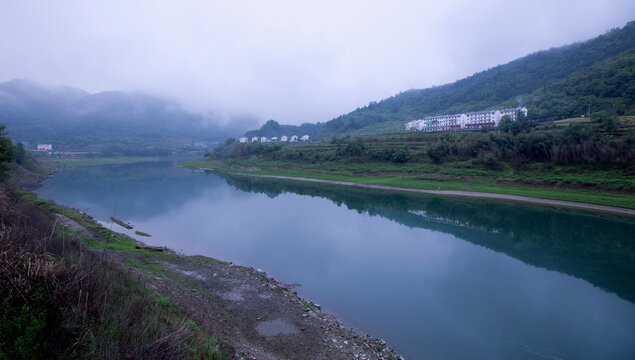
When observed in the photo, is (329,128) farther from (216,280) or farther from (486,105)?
(216,280)

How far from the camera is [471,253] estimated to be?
559 inches

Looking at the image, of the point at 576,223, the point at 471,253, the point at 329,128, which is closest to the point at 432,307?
the point at 471,253

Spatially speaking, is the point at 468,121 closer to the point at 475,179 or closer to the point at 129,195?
the point at 475,179

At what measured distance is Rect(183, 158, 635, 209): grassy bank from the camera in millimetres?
22562

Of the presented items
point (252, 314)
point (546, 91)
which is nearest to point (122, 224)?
point (252, 314)

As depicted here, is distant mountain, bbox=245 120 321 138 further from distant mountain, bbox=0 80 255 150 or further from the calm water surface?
the calm water surface

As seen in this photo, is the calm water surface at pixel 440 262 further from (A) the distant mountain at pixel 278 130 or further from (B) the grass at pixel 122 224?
(A) the distant mountain at pixel 278 130

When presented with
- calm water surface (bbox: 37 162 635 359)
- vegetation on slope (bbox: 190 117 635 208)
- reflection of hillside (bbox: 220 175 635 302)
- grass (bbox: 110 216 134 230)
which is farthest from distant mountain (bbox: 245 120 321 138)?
grass (bbox: 110 216 134 230)

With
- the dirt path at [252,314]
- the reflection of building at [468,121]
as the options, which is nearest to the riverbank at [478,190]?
the dirt path at [252,314]

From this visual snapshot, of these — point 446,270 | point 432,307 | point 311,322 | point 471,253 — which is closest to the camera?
point 311,322

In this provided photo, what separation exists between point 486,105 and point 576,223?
5783 cm

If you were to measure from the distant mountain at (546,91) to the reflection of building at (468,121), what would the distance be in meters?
3.86

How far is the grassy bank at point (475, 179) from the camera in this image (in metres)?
22.6

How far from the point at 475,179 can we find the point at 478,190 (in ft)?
9.55
